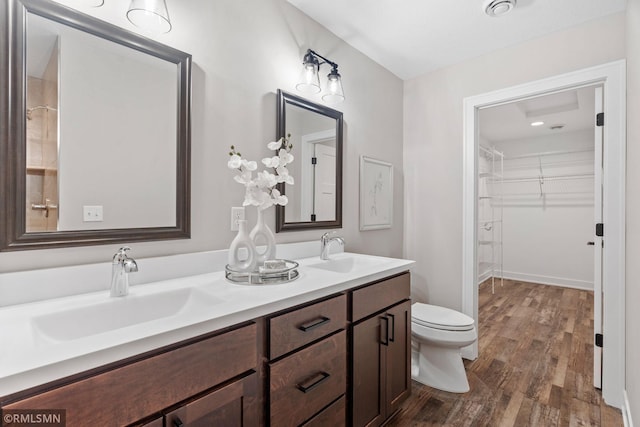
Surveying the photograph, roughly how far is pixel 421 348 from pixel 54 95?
2371 mm

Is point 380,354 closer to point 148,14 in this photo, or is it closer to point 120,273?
point 120,273

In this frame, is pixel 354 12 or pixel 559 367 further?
pixel 559 367

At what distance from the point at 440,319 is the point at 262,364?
58.9 inches

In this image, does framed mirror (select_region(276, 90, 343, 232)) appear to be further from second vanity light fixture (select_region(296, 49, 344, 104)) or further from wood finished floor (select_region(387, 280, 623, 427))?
wood finished floor (select_region(387, 280, 623, 427))

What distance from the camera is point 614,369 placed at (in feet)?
6.07

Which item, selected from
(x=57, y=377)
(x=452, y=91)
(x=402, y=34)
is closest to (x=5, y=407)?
(x=57, y=377)

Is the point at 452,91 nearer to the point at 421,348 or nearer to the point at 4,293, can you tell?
the point at 421,348

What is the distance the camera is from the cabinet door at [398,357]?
1.62 metres

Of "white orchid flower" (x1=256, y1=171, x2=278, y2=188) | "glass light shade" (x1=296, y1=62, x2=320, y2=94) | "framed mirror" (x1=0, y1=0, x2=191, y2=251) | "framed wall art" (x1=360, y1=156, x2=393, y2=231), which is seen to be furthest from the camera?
"framed wall art" (x1=360, y1=156, x2=393, y2=231)

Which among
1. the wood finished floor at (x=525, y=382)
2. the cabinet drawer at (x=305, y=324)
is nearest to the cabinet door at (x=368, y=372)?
the cabinet drawer at (x=305, y=324)

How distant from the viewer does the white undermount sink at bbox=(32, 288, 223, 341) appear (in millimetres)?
910

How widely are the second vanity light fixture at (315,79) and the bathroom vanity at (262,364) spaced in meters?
1.06

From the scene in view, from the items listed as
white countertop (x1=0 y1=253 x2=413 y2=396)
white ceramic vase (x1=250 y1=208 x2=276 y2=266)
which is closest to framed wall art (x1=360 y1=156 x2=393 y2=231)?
white countertop (x1=0 y1=253 x2=413 y2=396)

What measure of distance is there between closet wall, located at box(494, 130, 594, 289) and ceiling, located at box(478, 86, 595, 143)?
0.28m
